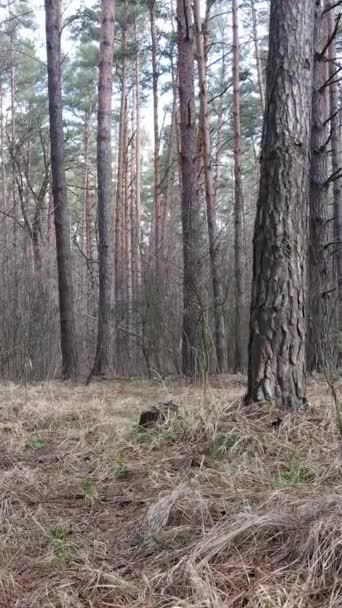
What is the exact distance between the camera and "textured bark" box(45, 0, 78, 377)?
9.49m

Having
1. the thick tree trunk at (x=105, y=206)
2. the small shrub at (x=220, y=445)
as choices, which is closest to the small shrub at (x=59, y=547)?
the small shrub at (x=220, y=445)

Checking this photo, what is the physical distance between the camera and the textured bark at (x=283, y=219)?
388 centimetres

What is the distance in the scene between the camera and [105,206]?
9719 mm

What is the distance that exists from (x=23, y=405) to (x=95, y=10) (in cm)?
1541

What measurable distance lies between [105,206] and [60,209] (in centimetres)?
74

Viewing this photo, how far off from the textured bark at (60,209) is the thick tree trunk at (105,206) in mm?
475

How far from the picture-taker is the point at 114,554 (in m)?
2.26

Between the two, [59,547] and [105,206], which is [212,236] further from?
[59,547]

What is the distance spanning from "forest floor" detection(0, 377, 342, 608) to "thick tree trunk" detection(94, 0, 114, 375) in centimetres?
478

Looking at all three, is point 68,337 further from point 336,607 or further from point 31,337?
point 336,607

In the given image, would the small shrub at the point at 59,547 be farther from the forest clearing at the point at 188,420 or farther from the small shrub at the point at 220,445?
the small shrub at the point at 220,445

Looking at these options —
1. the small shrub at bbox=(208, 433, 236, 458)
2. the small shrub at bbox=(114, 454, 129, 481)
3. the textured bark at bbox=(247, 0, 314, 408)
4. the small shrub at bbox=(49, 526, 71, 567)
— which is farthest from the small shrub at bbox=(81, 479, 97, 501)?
the textured bark at bbox=(247, 0, 314, 408)

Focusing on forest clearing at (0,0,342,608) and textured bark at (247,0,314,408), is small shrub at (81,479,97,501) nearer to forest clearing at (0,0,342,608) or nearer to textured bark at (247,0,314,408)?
forest clearing at (0,0,342,608)

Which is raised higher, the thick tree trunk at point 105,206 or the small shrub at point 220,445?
the thick tree trunk at point 105,206
